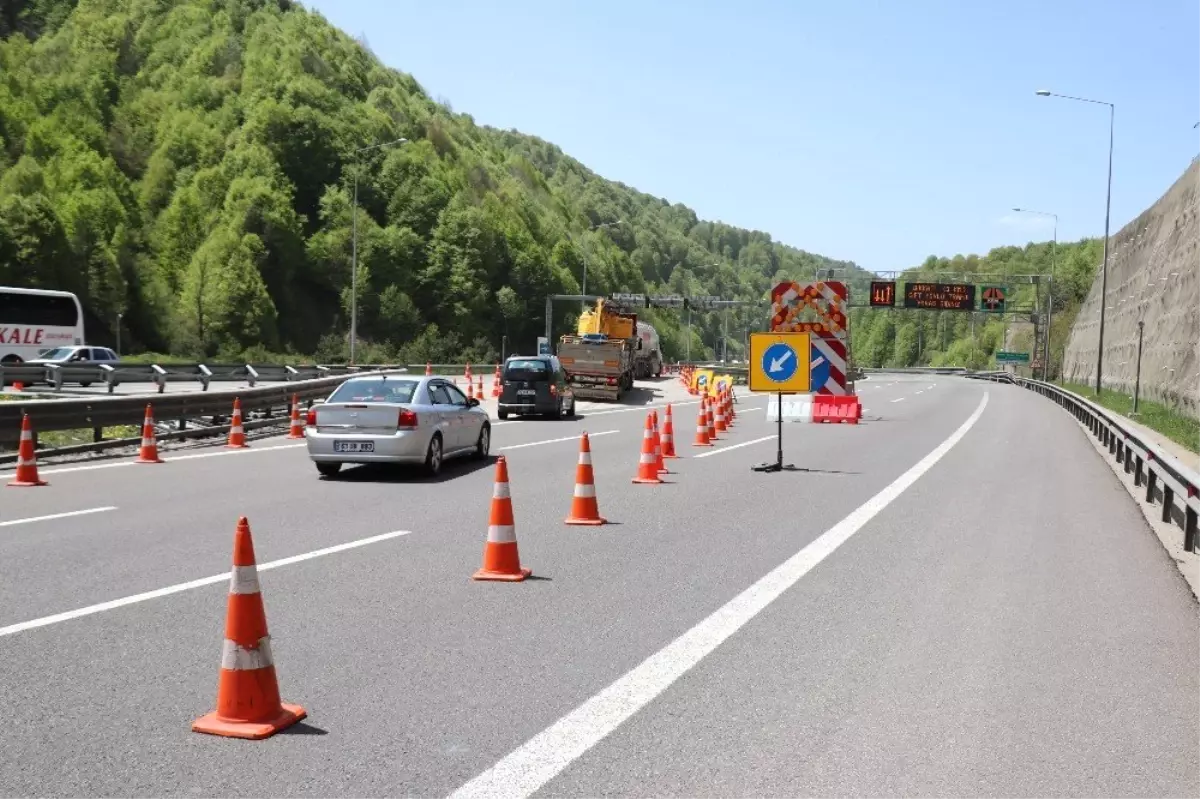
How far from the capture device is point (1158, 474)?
13.1m

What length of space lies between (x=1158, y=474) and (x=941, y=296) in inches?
2916

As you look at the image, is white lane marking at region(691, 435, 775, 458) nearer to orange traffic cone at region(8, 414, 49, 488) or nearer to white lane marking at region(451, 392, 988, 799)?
orange traffic cone at region(8, 414, 49, 488)

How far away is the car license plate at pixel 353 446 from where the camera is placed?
15.7m

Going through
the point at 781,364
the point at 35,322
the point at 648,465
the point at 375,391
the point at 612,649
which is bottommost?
the point at 612,649

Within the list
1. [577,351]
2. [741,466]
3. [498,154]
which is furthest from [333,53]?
[741,466]

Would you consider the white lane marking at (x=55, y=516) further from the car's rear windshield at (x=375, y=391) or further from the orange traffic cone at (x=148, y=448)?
the orange traffic cone at (x=148, y=448)

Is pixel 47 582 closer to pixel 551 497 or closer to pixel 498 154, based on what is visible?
pixel 551 497

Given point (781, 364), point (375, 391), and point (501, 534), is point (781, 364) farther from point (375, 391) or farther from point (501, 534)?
point (501, 534)

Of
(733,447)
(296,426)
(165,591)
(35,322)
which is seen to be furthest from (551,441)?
(35,322)

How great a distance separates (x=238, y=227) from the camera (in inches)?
3944

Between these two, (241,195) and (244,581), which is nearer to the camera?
(244,581)

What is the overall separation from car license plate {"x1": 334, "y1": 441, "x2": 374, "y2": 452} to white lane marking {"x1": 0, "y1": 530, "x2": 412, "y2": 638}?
193 inches

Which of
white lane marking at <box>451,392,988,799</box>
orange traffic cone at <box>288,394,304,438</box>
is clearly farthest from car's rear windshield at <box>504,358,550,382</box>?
white lane marking at <box>451,392,988,799</box>

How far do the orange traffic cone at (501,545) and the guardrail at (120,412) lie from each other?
11.0m
